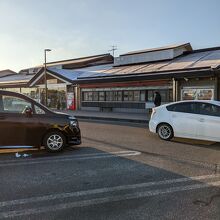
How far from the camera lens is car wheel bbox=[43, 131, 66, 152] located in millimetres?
8648

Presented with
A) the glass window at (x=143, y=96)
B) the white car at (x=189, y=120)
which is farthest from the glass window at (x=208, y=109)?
the glass window at (x=143, y=96)

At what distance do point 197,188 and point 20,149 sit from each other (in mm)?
5447

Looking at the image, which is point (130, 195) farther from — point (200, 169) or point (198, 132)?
point (198, 132)

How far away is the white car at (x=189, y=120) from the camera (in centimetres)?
998

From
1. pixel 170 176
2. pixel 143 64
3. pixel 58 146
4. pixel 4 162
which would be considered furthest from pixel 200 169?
pixel 143 64

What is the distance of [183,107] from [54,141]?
4651 mm

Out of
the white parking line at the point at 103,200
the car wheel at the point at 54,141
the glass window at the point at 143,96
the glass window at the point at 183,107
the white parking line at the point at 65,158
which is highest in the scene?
the glass window at the point at 143,96

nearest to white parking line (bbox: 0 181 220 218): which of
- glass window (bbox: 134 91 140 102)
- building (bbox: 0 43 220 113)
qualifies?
building (bbox: 0 43 220 113)

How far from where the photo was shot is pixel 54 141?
8.71 m

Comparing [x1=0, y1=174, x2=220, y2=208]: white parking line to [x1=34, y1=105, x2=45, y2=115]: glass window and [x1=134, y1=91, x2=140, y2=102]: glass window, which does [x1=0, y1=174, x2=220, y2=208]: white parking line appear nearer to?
[x1=34, y1=105, x2=45, y2=115]: glass window

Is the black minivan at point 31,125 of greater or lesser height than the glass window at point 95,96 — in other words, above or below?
below

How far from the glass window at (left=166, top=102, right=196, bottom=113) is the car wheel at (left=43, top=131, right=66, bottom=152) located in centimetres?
421

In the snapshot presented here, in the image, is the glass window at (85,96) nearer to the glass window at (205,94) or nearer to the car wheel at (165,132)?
the glass window at (205,94)

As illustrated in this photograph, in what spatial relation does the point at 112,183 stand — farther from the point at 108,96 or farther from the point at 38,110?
the point at 108,96
